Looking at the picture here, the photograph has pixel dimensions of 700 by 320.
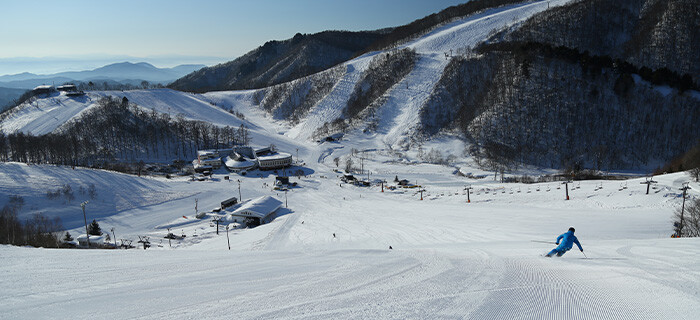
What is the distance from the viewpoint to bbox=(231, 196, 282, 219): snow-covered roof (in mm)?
34062

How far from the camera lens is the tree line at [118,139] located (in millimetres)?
59662

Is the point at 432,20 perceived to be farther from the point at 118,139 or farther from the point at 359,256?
the point at 359,256

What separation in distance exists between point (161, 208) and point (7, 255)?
32453mm

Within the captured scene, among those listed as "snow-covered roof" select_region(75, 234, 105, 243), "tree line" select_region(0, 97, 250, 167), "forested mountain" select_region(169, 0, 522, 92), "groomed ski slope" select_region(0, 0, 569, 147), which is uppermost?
"forested mountain" select_region(169, 0, 522, 92)

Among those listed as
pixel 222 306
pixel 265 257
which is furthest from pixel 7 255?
pixel 222 306

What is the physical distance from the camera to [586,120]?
201 feet

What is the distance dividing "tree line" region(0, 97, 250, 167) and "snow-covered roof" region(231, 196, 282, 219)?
4280cm

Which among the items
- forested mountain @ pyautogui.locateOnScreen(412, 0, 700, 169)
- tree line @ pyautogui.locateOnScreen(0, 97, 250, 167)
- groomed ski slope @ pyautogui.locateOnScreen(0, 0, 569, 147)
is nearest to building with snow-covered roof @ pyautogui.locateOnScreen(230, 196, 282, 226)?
forested mountain @ pyautogui.locateOnScreen(412, 0, 700, 169)

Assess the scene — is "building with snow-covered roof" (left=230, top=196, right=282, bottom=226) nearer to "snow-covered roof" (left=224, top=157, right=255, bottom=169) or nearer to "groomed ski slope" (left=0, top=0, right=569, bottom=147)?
"snow-covered roof" (left=224, top=157, right=255, bottom=169)

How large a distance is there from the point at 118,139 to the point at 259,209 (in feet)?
188

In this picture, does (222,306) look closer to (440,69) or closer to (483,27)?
(440,69)

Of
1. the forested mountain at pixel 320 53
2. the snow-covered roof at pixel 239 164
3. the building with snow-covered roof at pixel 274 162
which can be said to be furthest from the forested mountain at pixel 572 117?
the forested mountain at pixel 320 53

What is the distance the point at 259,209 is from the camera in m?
34.6

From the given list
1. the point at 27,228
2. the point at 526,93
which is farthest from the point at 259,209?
the point at 526,93
